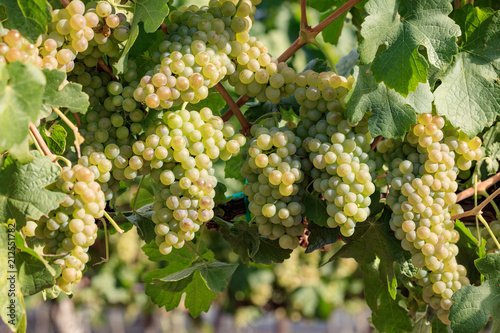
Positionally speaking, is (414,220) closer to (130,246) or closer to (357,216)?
(357,216)

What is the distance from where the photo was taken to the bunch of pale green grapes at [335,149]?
77 cm

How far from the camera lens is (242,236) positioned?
0.90m

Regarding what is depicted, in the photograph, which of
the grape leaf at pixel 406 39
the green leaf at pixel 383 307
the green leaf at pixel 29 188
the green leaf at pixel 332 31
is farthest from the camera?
the green leaf at pixel 332 31

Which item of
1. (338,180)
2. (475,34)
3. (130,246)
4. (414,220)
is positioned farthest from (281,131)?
(130,246)

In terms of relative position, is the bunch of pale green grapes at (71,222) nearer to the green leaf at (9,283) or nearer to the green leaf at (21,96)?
the green leaf at (9,283)

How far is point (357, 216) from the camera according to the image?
773 mm

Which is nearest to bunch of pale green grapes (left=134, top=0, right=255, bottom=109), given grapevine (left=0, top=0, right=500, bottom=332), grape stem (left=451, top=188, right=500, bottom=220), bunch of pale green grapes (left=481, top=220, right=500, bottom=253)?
grapevine (left=0, top=0, right=500, bottom=332)

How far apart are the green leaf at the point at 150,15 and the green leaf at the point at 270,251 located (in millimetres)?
417

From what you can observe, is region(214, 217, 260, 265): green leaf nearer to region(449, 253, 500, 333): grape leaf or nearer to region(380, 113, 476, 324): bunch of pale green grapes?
region(380, 113, 476, 324): bunch of pale green grapes

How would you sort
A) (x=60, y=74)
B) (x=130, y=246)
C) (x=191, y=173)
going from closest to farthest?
(x=60, y=74)
(x=191, y=173)
(x=130, y=246)

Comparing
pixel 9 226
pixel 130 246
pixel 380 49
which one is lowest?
pixel 130 246

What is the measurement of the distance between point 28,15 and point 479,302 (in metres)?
0.80

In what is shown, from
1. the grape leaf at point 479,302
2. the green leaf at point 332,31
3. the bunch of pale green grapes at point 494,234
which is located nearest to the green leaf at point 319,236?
the grape leaf at point 479,302

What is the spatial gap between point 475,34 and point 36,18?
2.27 feet
